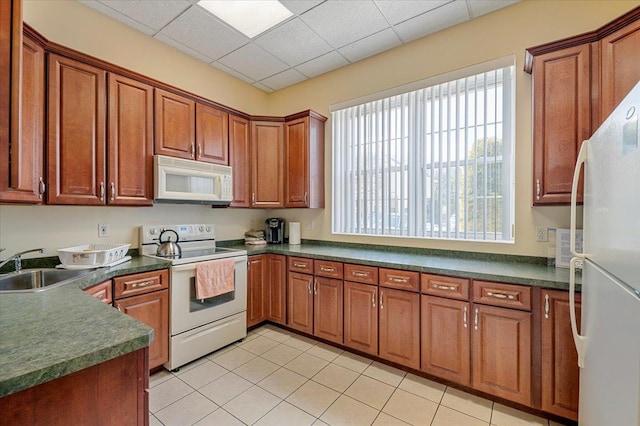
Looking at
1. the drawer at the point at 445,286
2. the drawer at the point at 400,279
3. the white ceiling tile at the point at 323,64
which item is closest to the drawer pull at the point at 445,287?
the drawer at the point at 445,286

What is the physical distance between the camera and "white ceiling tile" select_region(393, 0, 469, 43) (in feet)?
7.83

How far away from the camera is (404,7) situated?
2.37m

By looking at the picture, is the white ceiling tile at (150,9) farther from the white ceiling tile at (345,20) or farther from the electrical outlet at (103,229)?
the electrical outlet at (103,229)

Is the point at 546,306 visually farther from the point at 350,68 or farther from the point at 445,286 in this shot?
the point at 350,68

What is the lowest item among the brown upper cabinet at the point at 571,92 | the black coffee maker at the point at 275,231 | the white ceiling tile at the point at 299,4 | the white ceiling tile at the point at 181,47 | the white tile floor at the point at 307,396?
the white tile floor at the point at 307,396

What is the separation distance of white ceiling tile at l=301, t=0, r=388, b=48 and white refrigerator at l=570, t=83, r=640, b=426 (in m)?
1.97

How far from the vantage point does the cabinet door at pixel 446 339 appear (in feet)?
6.69

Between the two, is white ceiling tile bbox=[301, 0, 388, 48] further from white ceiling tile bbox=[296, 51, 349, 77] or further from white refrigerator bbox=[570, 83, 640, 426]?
white refrigerator bbox=[570, 83, 640, 426]

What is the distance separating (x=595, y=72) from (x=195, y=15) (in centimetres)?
304

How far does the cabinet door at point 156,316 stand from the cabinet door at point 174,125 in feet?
4.21

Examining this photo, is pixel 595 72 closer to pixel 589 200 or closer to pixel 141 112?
pixel 589 200

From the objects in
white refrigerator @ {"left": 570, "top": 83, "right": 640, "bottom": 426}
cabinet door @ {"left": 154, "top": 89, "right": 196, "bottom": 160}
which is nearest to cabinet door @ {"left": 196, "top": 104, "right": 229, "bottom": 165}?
cabinet door @ {"left": 154, "top": 89, "right": 196, "bottom": 160}

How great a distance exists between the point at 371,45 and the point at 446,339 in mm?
2814

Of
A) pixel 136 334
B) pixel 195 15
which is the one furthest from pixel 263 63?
pixel 136 334
